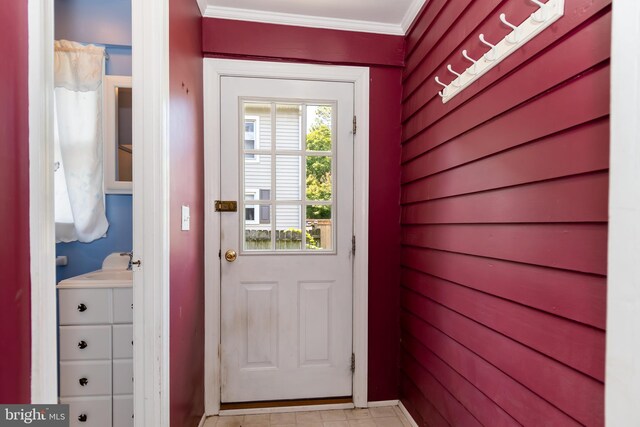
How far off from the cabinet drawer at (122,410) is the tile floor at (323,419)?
0.48m

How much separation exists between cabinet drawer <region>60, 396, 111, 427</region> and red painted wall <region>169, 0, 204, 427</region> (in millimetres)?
369

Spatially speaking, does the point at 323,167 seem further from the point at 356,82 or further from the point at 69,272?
the point at 69,272

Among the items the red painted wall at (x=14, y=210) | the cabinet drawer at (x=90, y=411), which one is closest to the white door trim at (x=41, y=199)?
the red painted wall at (x=14, y=210)

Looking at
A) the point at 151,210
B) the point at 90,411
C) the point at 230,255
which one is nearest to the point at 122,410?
the point at 90,411

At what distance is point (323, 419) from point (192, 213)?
1446mm

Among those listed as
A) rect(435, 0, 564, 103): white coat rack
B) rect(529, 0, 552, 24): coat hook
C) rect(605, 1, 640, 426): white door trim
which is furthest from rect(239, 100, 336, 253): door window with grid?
rect(605, 1, 640, 426): white door trim

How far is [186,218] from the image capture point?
1.63 meters

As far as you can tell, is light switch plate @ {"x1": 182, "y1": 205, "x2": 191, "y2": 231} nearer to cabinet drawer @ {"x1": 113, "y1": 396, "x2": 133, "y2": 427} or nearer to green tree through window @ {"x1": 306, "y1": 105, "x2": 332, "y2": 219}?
green tree through window @ {"x1": 306, "y1": 105, "x2": 332, "y2": 219}

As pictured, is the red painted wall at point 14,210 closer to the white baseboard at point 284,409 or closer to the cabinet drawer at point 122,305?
the cabinet drawer at point 122,305

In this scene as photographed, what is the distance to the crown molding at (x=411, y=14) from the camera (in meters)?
1.84

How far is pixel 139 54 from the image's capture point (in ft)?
4.18

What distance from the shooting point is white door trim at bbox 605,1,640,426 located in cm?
67

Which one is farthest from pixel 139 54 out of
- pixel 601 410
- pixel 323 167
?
pixel 601 410

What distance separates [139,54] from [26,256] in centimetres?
93
